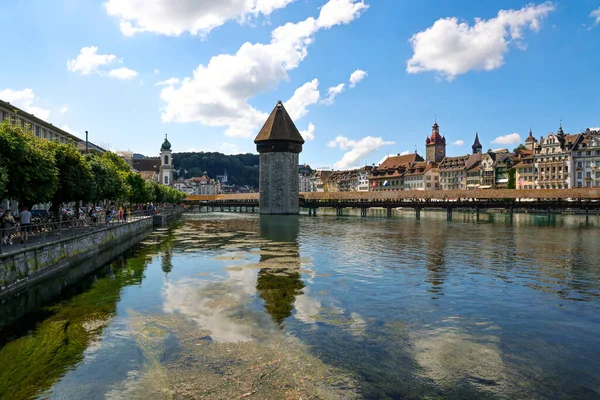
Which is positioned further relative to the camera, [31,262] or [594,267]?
[594,267]

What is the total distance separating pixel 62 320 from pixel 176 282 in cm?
561

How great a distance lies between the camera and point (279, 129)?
8444 centimetres

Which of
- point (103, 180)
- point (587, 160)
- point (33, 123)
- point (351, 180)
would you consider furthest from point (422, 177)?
point (103, 180)

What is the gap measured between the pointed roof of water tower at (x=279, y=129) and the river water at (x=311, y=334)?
64.2 meters

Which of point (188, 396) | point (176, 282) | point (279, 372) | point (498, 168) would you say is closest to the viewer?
point (188, 396)

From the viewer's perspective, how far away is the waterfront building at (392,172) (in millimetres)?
135625

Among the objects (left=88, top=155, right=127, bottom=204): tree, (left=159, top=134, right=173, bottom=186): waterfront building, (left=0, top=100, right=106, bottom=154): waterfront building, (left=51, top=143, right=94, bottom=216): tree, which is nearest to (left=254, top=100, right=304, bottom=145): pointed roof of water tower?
(left=0, top=100, right=106, bottom=154): waterfront building

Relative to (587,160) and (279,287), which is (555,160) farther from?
(279,287)

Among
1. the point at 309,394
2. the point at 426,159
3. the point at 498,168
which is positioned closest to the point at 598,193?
the point at 498,168

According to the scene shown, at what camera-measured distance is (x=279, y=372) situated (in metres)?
8.83

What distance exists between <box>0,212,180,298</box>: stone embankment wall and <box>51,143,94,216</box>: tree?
288 cm

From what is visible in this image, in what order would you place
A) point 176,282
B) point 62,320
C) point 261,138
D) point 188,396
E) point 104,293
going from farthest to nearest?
point 261,138, point 176,282, point 104,293, point 62,320, point 188,396

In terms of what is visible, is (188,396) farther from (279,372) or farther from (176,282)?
(176,282)

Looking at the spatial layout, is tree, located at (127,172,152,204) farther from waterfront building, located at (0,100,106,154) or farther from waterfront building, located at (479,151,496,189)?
waterfront building, located at (479,151,496,189)
